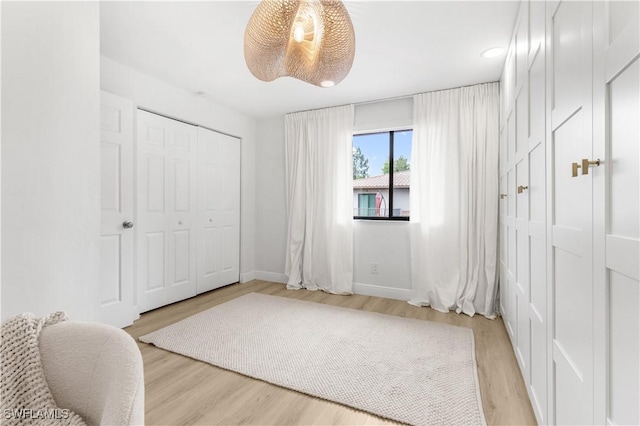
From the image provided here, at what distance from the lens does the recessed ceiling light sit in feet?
7.77

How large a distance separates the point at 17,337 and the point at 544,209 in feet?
6.35

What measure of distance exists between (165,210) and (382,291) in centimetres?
269

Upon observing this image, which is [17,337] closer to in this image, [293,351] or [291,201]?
[293,351]

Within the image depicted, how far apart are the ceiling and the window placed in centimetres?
57

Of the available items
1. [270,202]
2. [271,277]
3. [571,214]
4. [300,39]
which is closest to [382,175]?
[270,202]

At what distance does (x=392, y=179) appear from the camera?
12.0 ft

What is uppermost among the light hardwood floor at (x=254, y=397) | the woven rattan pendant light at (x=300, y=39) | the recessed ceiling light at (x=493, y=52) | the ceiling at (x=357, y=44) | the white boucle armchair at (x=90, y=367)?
the ceiling at (x=357, y=44)

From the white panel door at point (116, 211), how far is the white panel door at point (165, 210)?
121 millimetres

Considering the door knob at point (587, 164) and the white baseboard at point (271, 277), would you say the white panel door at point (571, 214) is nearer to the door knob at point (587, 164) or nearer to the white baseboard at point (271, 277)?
the door knob at point (587, 164)

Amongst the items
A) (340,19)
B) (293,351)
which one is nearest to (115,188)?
(293,351)

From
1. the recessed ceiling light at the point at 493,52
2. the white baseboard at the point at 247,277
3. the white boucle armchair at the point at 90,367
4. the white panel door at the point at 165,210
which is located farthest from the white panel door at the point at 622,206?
the white baseboard at the point at 247,277

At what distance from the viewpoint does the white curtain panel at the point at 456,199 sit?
9.76 feet

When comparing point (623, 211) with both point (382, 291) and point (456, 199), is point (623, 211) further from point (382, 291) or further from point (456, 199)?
point (382, 291)

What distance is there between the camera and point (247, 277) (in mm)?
4301
